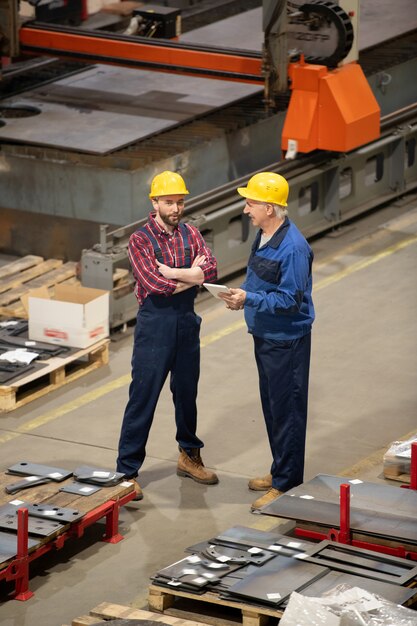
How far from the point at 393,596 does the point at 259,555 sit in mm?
772

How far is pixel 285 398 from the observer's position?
772 cm

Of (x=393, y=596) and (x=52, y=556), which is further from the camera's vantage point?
(x=52, y=556)

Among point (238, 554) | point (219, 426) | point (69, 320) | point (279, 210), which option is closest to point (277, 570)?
point (238, 554)

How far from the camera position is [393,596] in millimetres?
6375

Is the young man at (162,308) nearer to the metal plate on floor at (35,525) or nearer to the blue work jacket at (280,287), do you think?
the blue work jacket at (280,287)

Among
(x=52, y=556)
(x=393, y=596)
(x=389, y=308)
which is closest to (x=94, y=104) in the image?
(x=389, y=308)

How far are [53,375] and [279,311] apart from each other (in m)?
2.62

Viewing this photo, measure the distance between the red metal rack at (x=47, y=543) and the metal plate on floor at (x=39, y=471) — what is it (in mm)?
343

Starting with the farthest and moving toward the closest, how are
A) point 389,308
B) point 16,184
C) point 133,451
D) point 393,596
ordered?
1. point 16,184
2. point 389,308
3. point 133,451
4. point 393,596

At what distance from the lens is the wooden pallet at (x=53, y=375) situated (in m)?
9.34

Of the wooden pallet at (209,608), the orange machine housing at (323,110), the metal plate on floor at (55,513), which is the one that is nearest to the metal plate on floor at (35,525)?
the metal plate on floor at (55,513)

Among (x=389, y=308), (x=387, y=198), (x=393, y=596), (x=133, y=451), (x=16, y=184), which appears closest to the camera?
(x=393, y=596)

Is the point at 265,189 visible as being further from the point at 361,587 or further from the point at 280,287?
the point at 361,587

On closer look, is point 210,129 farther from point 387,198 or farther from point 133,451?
point 133,451
